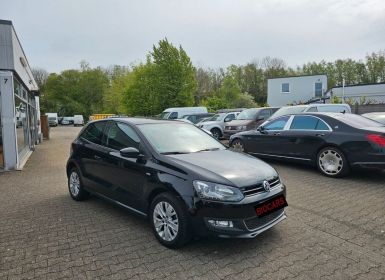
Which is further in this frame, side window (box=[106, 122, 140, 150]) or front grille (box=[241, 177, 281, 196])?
side window (box=[106, 122, 140, 150])

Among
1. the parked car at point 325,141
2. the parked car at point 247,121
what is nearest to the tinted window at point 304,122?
the parked car at point 325,141

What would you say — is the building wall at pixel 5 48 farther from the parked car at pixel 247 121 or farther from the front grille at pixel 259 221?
the parked car at pixel 247 121

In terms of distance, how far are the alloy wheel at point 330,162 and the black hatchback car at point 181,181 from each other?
3610mm

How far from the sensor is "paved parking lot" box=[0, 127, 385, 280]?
3.43 m

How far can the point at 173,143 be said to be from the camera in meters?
4.73

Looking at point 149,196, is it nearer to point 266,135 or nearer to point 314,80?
point 266,135

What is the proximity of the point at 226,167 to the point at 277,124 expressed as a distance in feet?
18.1

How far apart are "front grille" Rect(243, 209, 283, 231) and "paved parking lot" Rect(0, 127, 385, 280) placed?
0.31m

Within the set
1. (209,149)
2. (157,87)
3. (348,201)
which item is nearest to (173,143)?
(209,149)

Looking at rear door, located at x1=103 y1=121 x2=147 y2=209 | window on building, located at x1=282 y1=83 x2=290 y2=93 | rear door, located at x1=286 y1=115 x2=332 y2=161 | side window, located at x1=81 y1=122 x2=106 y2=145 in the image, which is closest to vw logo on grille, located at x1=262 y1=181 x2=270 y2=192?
rear door, located at x1=103 y1=121 x2=147 y2=209

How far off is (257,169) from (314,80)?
37.4m

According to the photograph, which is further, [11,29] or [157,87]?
[157,87]

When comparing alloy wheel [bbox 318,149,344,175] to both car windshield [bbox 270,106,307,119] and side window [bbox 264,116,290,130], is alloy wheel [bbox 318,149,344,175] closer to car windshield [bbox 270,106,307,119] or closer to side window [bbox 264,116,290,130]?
side window [bbox 264,116,290,130]

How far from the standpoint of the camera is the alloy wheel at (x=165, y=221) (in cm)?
388
